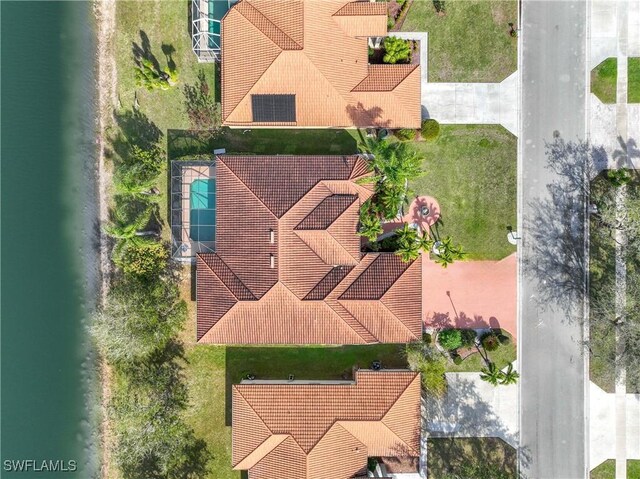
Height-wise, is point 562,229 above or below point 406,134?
below

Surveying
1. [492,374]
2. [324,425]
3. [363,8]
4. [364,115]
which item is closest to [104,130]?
[364,115]

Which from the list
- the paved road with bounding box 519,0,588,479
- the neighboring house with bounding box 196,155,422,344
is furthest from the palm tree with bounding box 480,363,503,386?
the neighboring house with bounding box 196,155,422,344

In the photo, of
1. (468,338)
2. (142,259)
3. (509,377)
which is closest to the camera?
(509,377)

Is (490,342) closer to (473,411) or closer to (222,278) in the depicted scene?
(473,411)

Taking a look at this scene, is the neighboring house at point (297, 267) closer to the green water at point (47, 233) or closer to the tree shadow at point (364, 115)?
the tree shadow at point (364, 115)

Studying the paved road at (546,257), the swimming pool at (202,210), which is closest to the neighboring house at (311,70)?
the swimming pool at (202,210)

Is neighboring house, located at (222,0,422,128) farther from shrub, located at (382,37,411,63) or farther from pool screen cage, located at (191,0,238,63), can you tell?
pool screen cage, located at (191,0,238,63)
